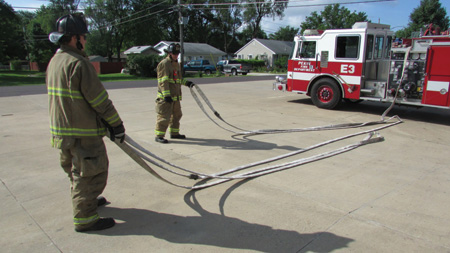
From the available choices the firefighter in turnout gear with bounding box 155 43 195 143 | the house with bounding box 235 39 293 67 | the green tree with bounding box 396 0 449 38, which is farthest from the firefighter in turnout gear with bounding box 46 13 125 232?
the house with bounding box 235 39 293 67

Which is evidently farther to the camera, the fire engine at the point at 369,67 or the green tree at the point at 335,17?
the green tree at the point at 335,17

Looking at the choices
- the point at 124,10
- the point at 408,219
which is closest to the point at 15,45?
the point at 124,10

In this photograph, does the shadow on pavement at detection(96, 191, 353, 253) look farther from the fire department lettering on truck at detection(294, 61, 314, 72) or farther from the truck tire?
the fire department lettering on truck at detection(294, 61, 314, 72)

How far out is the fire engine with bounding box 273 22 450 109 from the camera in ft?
26.0

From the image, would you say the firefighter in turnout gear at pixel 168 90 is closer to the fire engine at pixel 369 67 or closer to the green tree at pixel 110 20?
the fire engine at pixel 369 67

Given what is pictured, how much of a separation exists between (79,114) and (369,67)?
893 centimetres

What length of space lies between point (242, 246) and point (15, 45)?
235 ft

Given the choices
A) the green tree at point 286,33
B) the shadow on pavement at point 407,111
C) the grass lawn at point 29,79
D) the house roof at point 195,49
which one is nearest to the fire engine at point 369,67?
the shadow on pavement at point 407,111

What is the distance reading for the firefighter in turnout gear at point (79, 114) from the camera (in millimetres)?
2771

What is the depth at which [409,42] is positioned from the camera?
29.6 feet

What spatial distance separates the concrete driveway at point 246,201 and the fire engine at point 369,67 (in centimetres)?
206

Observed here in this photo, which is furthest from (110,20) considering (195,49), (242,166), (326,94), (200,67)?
(242,166)

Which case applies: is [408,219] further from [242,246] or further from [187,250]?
[187,250]

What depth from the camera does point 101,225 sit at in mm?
3051
